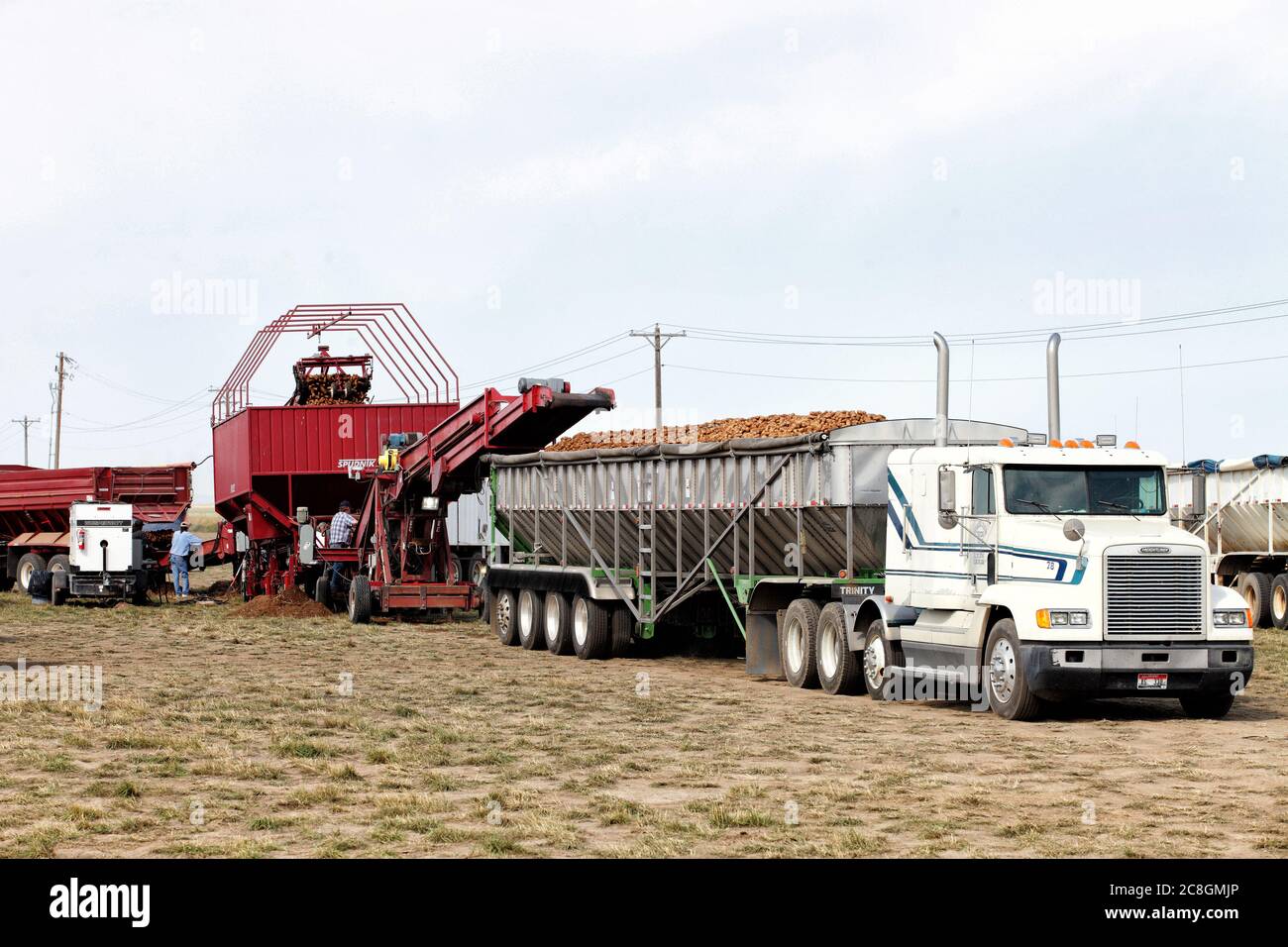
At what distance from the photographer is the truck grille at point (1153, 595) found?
14.8 m

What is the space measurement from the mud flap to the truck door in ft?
13.7

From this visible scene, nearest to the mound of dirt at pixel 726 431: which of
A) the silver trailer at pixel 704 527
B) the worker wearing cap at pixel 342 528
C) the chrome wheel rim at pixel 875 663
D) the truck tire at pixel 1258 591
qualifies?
the silver trailer at pixel 704 527

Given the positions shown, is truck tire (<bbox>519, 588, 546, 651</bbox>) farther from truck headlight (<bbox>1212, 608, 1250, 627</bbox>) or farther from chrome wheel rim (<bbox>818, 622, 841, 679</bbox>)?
truck headlight (<bbox>1212, 608, 1250, 627</bbox>)

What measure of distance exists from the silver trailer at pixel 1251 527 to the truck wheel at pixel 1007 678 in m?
13.2

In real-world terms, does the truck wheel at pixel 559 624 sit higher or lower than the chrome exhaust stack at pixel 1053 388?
Answer: lower

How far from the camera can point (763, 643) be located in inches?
784

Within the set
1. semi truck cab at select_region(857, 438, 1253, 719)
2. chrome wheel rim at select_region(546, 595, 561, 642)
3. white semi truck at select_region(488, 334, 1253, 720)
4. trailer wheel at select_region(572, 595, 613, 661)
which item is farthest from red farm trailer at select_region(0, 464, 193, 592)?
semi truck cab at select_region(857, 438, 1253, 719)

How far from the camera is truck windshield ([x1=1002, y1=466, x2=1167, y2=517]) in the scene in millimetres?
15750

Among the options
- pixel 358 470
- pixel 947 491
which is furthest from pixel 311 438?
pixel 947 491

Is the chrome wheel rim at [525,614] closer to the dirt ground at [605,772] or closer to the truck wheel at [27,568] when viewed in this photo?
the dirt ground at [605,772]

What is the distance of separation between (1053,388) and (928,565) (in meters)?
2.46

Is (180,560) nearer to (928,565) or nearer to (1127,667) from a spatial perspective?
(928,565)

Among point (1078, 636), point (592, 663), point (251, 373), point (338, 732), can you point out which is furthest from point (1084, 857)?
point (251, 373)
